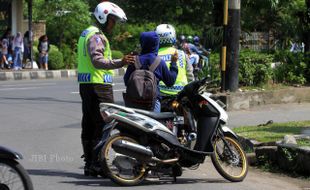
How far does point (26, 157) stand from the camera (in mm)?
9258

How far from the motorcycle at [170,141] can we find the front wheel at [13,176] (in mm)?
1686

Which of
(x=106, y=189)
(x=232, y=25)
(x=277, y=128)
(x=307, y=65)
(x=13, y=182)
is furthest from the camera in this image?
(x=307, y=65)

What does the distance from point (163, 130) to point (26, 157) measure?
2501 millimetres

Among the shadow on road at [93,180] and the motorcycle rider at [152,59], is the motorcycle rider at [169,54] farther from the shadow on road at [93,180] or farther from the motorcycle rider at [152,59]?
the shadow on road at [93,180]

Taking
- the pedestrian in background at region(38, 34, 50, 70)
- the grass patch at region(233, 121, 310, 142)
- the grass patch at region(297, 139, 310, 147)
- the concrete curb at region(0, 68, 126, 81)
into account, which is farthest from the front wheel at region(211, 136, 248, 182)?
the pedestrian in background at region(38, 34, 50, 70)

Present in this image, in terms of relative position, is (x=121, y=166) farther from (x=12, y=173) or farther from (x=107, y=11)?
(x=12, y=173)

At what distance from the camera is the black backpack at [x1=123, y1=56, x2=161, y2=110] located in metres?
7.71

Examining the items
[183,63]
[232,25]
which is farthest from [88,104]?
[232,25]

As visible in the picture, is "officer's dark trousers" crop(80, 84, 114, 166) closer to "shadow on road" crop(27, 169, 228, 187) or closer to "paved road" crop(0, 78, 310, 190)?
"shadow on road" crop(27, 169, 228, 187)

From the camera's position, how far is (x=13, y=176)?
577 centimetres

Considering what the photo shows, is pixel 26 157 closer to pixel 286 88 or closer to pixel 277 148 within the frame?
pixel 277 148

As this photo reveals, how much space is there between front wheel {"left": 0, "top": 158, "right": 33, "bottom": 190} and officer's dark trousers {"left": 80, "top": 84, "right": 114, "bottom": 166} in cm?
218

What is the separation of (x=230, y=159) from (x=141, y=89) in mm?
1323

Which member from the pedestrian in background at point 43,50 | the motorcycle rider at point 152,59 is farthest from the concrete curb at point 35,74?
the motorcycle rider at point 152,59
